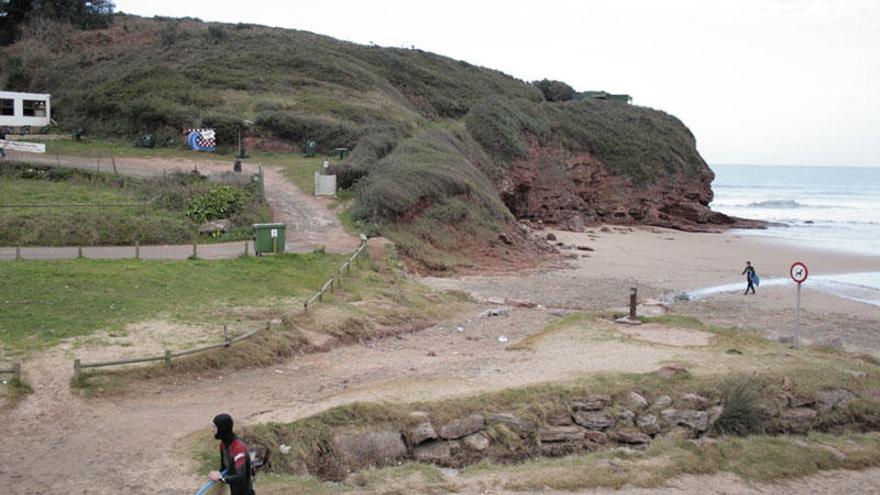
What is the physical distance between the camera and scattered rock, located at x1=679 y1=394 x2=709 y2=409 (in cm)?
1548

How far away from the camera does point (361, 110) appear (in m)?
53.3

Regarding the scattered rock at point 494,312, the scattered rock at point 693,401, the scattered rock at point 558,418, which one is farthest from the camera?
the scattered rock at point 494,312

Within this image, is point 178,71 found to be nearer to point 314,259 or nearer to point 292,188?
point 292,188

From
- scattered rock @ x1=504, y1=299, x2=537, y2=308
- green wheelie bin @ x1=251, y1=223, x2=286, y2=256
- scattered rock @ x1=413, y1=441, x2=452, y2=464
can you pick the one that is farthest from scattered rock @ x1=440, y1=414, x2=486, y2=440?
green wheelie bin @ x1=251, y1=223, x2=286, y2=256

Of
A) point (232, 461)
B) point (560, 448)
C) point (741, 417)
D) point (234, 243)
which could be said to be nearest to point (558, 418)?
point (560, 448)

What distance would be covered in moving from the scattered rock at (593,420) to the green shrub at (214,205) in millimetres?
18727

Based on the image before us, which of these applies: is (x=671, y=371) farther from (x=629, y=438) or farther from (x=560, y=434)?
(x=560, y=434)

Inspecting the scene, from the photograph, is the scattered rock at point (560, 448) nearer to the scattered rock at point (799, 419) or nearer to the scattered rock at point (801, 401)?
the scattered rock at point (799, 419)

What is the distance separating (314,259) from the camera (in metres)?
25.6

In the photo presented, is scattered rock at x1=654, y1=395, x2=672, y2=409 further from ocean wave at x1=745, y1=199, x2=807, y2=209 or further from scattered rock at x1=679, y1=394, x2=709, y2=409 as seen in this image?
ocean wave at x1=745, y1=199, x2=807, y2=209

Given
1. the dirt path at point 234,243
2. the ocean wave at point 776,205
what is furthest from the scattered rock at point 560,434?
the ocean wave at point 776,205

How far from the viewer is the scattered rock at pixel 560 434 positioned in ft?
46.6

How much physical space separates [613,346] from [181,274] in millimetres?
11509

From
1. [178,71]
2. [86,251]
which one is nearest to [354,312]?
[86,251]
